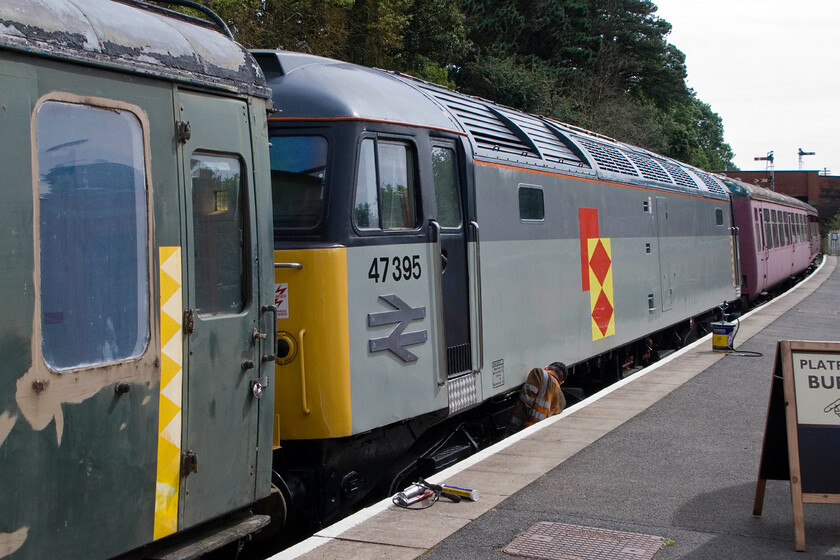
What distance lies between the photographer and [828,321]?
18984mm

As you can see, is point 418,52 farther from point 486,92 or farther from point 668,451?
point 668,451

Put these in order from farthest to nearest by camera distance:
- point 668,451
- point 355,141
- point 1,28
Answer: point 668,451, point 355,141, point 1,28

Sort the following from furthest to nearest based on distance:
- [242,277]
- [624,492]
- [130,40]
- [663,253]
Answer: [663,253] < [624,492] < [242,277] < [130,40]

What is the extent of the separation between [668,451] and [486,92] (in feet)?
88.0

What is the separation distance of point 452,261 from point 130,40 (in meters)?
3.32

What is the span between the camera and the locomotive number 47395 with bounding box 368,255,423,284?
19.0 ft

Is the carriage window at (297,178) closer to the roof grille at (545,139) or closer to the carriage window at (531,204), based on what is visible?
the carriage window at (531,204)

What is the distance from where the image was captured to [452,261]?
6742 mm

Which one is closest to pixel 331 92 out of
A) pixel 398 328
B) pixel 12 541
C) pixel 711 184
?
pixel 398 328

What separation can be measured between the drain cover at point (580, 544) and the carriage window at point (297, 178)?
2.37 metres

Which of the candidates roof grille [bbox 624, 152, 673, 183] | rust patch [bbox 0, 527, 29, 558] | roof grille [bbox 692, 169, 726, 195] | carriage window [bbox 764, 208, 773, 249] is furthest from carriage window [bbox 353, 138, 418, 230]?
carriage window [bbox 764, 208, 773, 249]

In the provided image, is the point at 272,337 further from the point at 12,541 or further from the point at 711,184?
the point at 711,184

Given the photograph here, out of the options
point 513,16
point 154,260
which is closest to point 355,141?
point 154,260

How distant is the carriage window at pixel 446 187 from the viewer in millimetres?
6613
